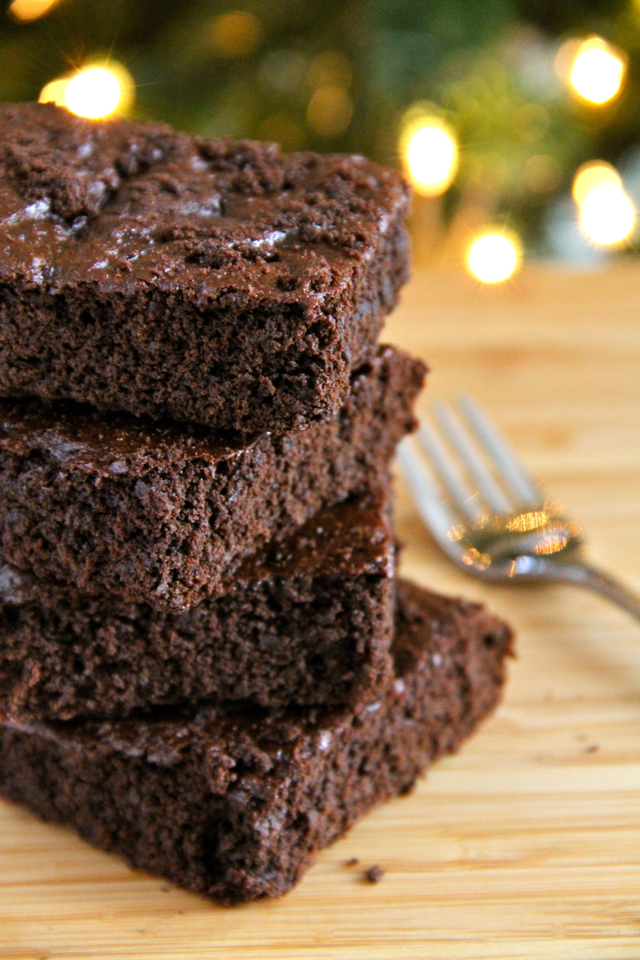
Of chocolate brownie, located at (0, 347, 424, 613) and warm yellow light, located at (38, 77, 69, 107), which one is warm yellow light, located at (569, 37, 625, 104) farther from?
chocolate brownie, located at (0, 347, 424, 613)

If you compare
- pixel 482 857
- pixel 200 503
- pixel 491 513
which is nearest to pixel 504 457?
pixel 491 513

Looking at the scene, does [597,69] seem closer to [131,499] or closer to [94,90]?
[94,90]

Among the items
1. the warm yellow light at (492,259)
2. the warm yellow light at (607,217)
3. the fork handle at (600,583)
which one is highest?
the warm yellow light at (607,217)

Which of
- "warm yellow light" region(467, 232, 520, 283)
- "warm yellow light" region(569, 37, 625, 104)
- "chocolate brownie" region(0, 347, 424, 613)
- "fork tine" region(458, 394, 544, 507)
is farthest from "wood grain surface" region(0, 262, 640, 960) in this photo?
"warm yellow light" region(569, 37, 625, 104)

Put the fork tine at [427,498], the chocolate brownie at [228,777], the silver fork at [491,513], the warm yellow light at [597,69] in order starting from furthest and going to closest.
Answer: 1. the warm yellow light at [597,69]
2. the fork tine at [427,498]
3. the silver fork at [491,513]
4. the chocolate brownie at [228,777]

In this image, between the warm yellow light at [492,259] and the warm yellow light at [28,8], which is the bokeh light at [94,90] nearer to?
the warm yellow light at [28,8]

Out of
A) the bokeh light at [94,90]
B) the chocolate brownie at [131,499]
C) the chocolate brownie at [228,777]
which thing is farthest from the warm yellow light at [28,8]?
the chocolate brownie at [228,777]

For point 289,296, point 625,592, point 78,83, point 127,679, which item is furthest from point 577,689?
point 78,83
